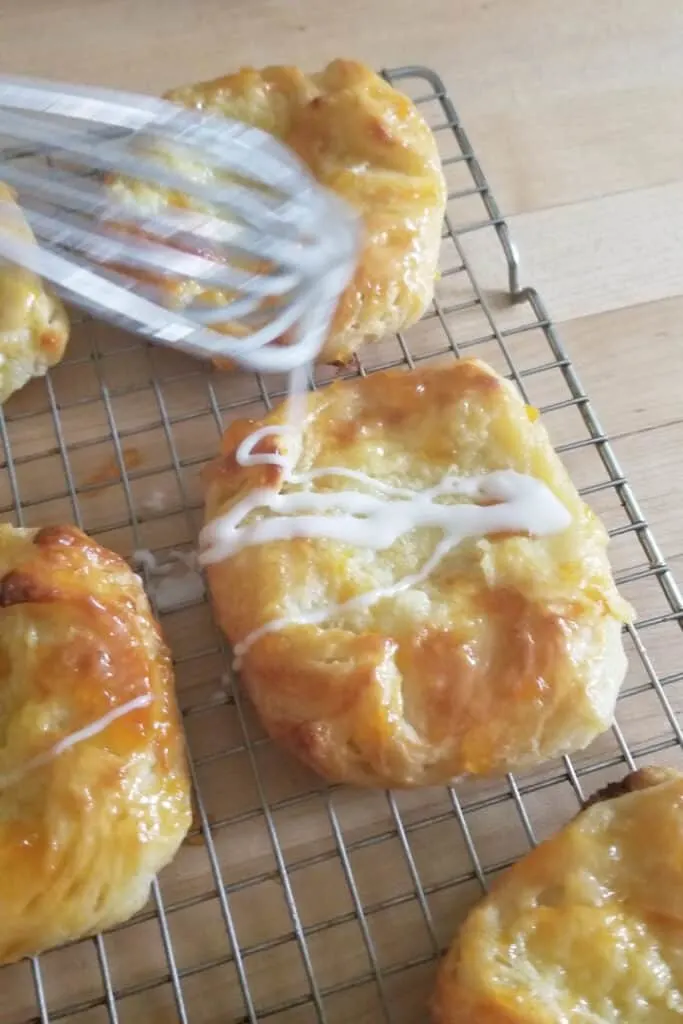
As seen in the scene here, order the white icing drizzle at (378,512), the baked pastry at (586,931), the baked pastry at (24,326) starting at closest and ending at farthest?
the baked pastry at (586,931)
the white icing drizzle at (378,512)
the baked pastry at (24,326)

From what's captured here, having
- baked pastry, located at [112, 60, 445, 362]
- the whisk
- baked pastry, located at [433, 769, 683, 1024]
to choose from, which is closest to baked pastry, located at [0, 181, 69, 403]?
the whisk

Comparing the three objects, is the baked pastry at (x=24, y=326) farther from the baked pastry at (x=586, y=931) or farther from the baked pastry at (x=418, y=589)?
the baked pastry at (x=586, y=931)

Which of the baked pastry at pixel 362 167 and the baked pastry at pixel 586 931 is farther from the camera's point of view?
the baked pastry at pixel 362 167

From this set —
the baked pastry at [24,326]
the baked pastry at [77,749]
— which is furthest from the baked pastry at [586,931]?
the baked pastry at [24,326]

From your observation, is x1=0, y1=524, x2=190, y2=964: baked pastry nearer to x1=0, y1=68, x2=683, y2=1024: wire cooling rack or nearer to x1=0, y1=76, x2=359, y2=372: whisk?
x1=0, y1=68, x2=683, y2=1024: wire cooling rack

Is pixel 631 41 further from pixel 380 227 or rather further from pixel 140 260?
pixel 140 260

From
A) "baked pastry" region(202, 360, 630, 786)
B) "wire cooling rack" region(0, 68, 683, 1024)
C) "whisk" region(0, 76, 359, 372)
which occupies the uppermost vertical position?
"whisk" region(0, 76, 359, 372)
